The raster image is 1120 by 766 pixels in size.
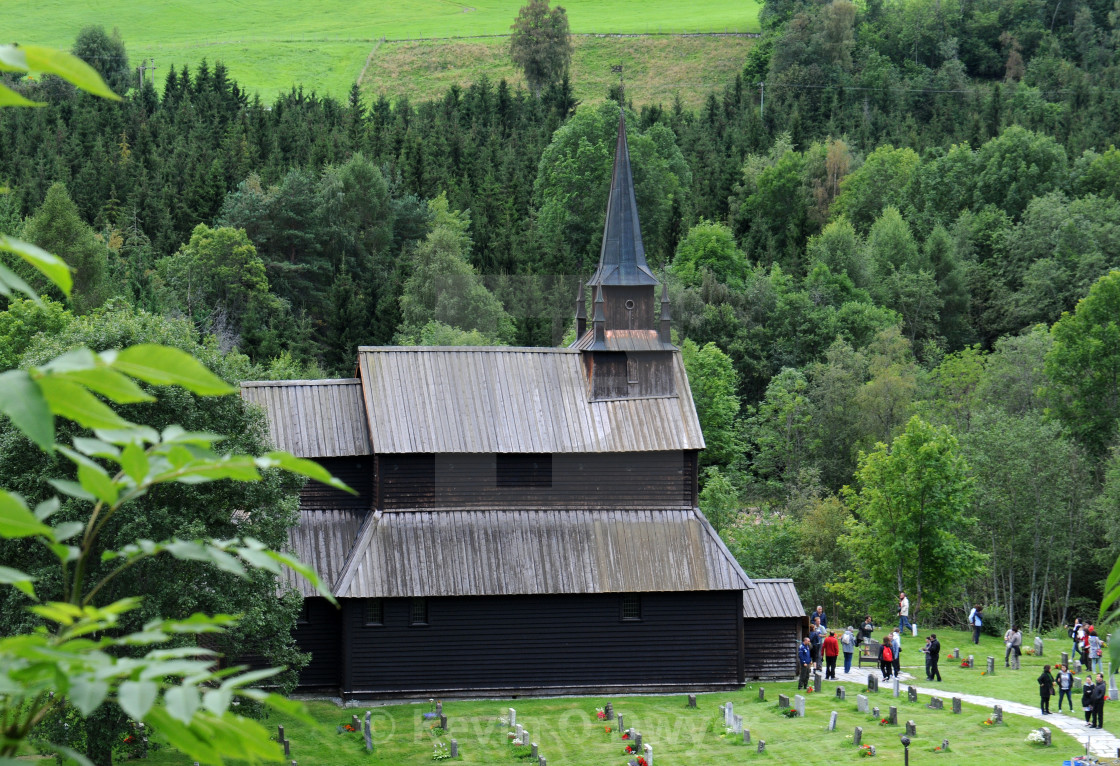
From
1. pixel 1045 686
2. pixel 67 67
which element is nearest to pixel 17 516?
pixel 67 67

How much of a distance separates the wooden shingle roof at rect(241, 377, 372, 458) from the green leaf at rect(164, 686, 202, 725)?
36.4 m

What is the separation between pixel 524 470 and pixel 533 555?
265 centimetres

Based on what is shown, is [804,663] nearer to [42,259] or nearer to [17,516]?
[17,516]

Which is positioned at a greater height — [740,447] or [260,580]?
[260,580]

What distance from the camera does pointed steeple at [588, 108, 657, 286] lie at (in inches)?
1654

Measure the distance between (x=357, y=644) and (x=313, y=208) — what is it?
42.7m

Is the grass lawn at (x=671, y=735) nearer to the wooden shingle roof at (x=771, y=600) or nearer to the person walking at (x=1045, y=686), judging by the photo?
the person walking at (x=1045, y=686)

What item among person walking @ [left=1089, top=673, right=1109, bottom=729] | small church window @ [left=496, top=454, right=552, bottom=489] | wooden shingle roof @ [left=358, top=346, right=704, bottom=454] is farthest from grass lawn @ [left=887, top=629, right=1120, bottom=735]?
small church window @ [left=496, top=454, right=552, bottom=489]

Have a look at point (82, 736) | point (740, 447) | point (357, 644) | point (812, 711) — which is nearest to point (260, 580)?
point (82, 736)

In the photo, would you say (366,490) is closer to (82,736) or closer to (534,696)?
(534,696)

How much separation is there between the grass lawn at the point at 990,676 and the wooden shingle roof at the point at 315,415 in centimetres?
1792

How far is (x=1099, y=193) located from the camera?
90.5 m

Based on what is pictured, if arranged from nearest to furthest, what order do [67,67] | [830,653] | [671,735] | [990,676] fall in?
1. [67,67]
2. [671,735]
3. [830,653]
4. [990,676]

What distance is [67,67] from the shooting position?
337 centimetres
